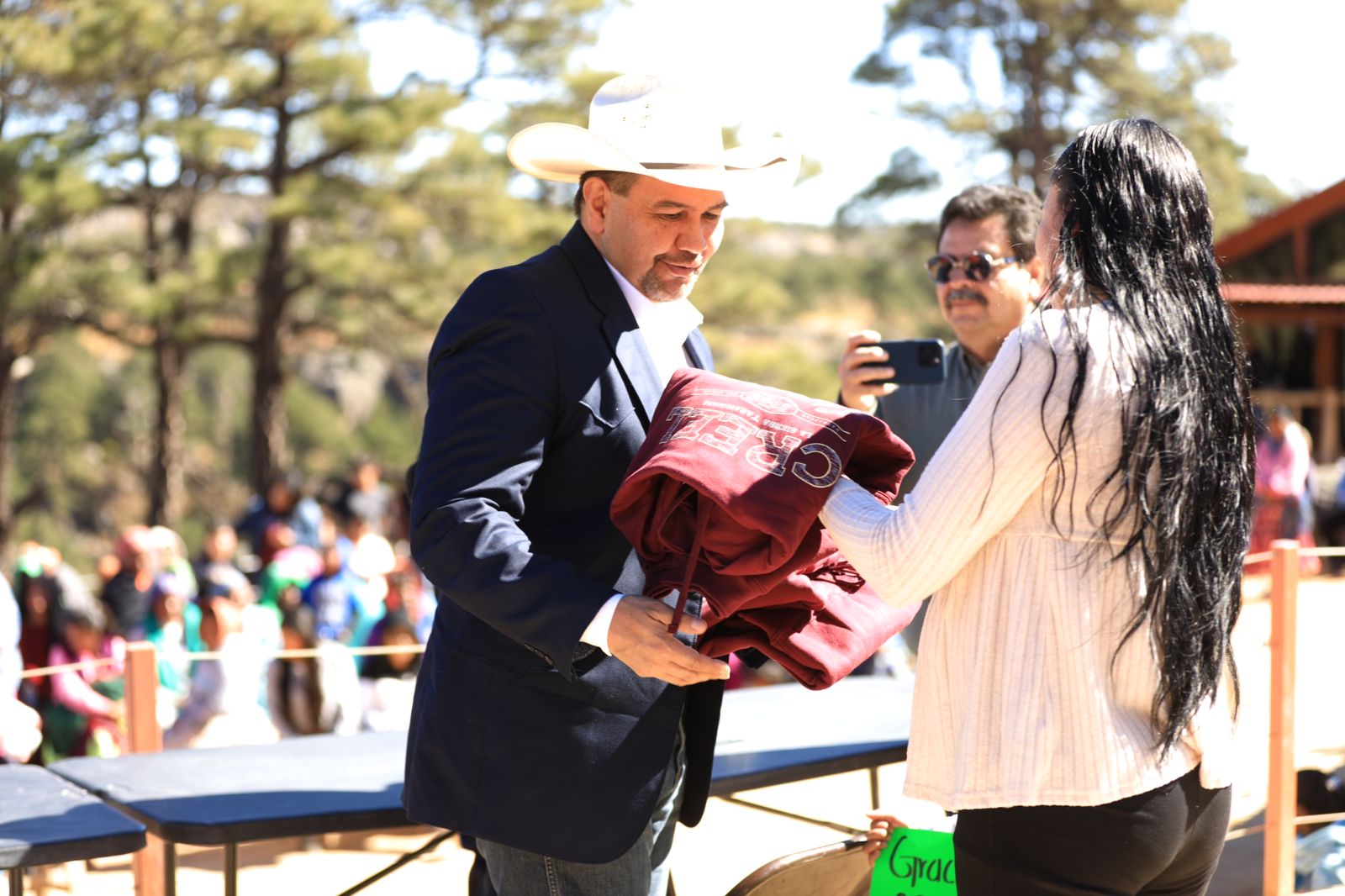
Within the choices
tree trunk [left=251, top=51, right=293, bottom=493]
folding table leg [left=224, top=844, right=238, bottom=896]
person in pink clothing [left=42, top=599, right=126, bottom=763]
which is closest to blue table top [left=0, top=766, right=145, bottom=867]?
folding table leg [left=224, top=844, right=238, bottom=896]

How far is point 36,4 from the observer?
1345 cm

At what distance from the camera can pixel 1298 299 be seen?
1958 centimetres

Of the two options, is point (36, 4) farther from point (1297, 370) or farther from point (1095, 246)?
point (1297, 370)

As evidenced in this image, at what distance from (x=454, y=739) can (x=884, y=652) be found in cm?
Result: 594

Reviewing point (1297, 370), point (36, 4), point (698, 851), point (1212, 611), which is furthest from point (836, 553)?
point (1297, 370)

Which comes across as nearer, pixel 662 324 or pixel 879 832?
pixel 662 324

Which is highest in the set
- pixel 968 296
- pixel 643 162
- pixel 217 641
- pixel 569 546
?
pixel 643 162

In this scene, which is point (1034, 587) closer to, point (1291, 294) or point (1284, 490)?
point (1284, 490)

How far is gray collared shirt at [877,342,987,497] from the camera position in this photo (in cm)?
310

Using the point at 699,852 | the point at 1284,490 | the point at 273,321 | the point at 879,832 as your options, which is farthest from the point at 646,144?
the point at 273,321

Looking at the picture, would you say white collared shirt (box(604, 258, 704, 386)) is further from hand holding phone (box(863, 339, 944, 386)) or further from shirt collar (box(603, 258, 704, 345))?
hand holding phone (box(863, 339, 944, 386))

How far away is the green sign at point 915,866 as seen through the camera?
2.62m

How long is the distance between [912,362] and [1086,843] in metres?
1.15

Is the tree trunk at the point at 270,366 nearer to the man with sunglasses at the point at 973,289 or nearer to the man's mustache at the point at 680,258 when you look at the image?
the man with sunglasses at the point at 973,289
